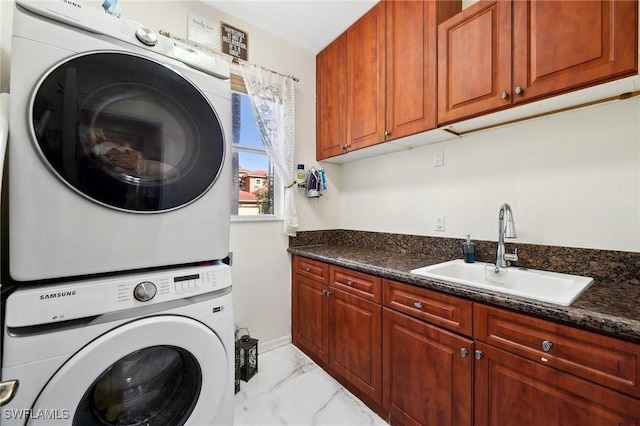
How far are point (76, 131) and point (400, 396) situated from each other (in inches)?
69.4

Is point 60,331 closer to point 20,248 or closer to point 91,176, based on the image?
point 20,248

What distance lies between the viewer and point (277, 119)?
2146 mm

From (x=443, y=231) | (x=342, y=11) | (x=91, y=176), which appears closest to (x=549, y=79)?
(x=443, y=231)

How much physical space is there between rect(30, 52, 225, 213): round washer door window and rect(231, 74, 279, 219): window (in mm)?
1058

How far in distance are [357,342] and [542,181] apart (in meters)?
1.36

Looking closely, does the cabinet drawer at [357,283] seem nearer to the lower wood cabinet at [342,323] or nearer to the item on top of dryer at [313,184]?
the lower wood cabinet at [342,323]

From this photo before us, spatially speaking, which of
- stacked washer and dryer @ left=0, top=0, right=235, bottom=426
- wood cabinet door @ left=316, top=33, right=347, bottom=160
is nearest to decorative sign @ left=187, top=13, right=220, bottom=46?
wood cabinet door @ left=316, top=33, right=347, bottom=160

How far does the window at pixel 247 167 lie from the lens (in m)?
2.11

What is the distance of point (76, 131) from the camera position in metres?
0.82

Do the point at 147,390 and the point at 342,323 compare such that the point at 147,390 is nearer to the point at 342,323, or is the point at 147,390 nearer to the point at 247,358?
the point at 247,358

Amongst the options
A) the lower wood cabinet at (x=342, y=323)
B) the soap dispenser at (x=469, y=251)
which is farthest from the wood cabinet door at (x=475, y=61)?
the lower wood cabinet at (x=342, y=323)

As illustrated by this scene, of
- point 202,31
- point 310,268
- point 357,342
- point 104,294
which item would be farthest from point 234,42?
point 357,342

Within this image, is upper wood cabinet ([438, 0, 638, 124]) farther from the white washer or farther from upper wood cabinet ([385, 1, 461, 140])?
the white washer

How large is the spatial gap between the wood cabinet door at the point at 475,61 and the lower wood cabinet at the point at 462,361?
3.19 feet
